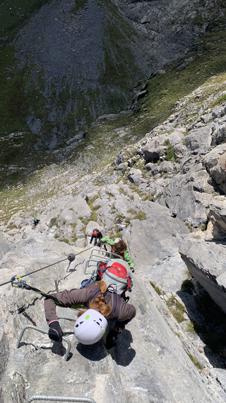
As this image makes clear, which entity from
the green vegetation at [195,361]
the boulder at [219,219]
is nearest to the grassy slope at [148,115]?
the boulder at [219,219]

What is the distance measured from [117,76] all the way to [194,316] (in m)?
82.7

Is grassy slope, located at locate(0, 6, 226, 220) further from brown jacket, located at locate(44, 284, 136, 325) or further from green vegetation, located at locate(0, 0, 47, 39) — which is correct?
green vegetation, located at locate(0, 0, 47, 39)

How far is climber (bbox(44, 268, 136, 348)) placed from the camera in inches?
377

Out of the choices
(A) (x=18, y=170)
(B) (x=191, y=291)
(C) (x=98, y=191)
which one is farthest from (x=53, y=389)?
(A) (x=18, y=170)

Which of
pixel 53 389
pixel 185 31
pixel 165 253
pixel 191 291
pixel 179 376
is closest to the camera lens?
pixel 53 389

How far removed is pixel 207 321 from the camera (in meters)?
15.5

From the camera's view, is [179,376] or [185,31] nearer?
[179,376]

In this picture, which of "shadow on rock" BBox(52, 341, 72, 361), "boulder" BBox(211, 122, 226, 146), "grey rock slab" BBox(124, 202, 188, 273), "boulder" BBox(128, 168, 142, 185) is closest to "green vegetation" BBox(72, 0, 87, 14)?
"boulder" BBox(128, 168, 142, 185)

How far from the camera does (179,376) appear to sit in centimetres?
1127

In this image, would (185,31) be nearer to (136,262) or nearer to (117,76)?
(117,76)

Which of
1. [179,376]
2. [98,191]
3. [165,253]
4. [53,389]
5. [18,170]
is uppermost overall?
[53,389]

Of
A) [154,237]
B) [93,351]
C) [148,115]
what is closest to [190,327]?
[93,351]

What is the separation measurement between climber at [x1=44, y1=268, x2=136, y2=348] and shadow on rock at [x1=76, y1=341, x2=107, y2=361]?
0.50 metres

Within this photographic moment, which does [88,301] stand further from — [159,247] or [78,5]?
[78,5]
